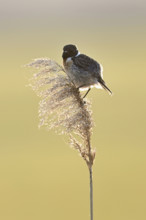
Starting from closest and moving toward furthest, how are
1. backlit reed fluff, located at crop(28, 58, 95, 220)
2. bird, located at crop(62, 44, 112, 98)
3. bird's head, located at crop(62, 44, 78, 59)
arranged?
backlit reed fluff, located at crop(28, 58, 95, 220), bird, located at crop(62, 44, 112, 98), bird's head, located at crop(62, 44, 78, 59)

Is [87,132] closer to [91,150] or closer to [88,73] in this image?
[91,150]

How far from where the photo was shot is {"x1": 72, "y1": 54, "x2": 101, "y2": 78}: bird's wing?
16.3ft

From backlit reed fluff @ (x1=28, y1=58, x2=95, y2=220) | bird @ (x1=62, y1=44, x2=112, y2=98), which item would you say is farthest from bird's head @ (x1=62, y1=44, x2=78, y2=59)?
backlit reed fluff @ (x1=28, y1=58, x2=95, y2=220)

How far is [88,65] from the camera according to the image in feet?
16.5

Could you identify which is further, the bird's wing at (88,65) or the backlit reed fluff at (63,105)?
the bird's wing at (88,65)

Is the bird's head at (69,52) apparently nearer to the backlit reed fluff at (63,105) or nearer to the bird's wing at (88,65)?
the bird's wing at (88,65)

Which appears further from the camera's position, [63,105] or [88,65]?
[88,65]

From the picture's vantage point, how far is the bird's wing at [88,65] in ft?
16.3

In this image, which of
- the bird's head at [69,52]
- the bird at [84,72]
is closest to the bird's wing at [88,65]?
the bird at [84,72]

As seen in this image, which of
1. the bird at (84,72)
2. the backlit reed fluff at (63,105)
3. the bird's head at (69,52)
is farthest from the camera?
the bird's head at (69,52)

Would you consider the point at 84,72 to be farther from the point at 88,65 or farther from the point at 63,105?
the point at 63,105

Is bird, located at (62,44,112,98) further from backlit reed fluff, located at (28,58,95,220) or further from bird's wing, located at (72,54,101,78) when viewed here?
backlit reed fluff, located at (28,58,95,220)

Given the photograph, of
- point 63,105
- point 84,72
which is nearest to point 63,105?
point 63,105

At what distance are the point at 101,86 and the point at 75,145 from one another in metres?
1.87
